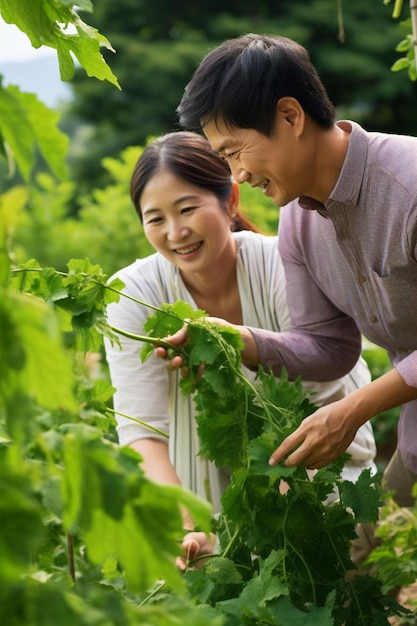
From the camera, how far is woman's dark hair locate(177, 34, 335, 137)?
7.39ft

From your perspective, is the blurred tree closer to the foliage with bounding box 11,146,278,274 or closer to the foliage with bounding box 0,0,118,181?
the foliage with bounding box 11,146,278,274

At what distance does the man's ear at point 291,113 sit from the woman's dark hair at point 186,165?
829mm

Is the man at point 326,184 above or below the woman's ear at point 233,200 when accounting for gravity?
above

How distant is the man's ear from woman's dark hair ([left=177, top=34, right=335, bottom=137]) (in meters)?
0.01

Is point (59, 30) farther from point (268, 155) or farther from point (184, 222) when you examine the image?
point (184, 222)

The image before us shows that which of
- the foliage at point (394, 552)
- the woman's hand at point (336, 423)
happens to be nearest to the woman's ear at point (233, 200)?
the foliage at point (394, 552)

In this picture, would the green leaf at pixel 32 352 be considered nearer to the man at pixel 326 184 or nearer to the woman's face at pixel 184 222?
the man at pixel 326 184

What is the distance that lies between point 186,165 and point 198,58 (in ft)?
41.3

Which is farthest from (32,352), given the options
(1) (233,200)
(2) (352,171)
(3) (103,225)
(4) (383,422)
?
(3) (103,225)

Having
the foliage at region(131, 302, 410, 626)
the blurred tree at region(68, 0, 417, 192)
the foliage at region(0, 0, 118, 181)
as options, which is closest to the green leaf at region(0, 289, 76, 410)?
the foliage at region(0, 0, 118, 181)

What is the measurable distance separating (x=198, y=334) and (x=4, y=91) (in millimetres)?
1321

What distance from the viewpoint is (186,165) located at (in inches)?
121

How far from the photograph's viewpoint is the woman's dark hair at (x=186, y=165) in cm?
309

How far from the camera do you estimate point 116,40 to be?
1683cm
